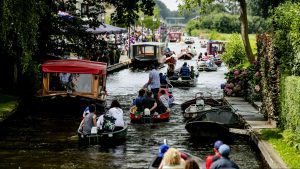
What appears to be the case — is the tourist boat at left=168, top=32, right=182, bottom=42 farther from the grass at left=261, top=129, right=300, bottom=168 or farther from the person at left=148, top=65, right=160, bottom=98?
the grass at left=261, top=129, right=300, bottom=168

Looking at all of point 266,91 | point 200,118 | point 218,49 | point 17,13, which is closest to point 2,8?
point 17,13

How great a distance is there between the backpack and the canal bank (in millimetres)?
4807

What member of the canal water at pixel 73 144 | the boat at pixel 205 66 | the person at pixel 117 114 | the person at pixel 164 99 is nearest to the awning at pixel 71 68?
the canal water at pixel 73 144

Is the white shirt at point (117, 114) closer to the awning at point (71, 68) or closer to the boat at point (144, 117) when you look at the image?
the boat at point (144, 117)

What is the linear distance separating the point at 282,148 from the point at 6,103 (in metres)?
14.7

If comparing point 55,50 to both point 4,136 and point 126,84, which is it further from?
point 4,136

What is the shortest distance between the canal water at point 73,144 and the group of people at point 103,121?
582 mm

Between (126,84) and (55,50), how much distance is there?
9.42 m

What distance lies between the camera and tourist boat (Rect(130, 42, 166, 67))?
62.9m

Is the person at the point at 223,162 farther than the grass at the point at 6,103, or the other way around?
the grass at the point at 6,103

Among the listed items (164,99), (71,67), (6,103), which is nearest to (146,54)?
(164,99)

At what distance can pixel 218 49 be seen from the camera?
91.6 m

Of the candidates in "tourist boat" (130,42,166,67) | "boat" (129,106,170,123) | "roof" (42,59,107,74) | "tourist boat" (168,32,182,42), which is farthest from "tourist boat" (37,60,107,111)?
"tourist boat" (168,32,182,42)

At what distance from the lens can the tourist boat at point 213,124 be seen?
848 inches
